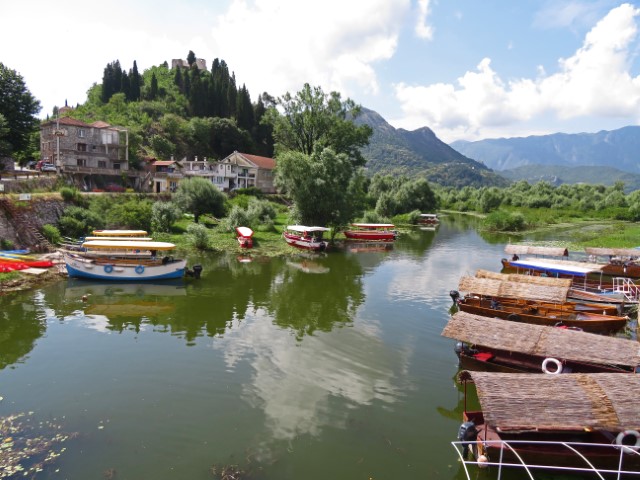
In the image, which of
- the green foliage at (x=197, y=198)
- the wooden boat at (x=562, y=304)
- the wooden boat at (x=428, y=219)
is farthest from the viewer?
the wooden boat at (x=428, y=219)

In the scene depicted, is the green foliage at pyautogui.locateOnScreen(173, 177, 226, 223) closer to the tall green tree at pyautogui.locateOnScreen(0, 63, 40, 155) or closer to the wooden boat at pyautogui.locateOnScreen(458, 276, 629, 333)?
the tall green tree at pyautogui.locateOnScreen(0, 63, 40, 155)

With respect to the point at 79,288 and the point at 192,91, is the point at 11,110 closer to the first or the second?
the point at 79,288

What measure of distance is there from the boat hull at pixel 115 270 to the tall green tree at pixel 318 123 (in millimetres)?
42198

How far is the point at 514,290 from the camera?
23984 millimetres

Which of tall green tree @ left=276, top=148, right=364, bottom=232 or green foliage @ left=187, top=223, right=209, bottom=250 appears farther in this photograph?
tall green tree @ left=276, top=148, right=364, bottom=232

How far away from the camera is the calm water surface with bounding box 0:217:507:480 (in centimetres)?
1279

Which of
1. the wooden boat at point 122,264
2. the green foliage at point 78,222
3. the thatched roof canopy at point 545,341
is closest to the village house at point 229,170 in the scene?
the green foliage at point 78,222

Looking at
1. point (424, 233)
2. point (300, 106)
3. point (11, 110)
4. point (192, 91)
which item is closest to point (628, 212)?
point (424, 233)

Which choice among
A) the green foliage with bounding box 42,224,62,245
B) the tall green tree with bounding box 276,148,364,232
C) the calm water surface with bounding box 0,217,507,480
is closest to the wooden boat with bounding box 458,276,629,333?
the calm water surface with bounding box 0,217,507,480

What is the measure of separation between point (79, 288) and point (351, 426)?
970 inches

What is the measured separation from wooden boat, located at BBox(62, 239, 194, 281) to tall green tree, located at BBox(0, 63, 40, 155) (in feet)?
105

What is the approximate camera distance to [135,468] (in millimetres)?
12148

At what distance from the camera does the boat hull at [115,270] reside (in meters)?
32.0

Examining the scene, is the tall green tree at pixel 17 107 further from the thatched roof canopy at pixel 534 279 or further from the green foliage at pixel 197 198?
the thatched roof canopy at pixel 534 279
